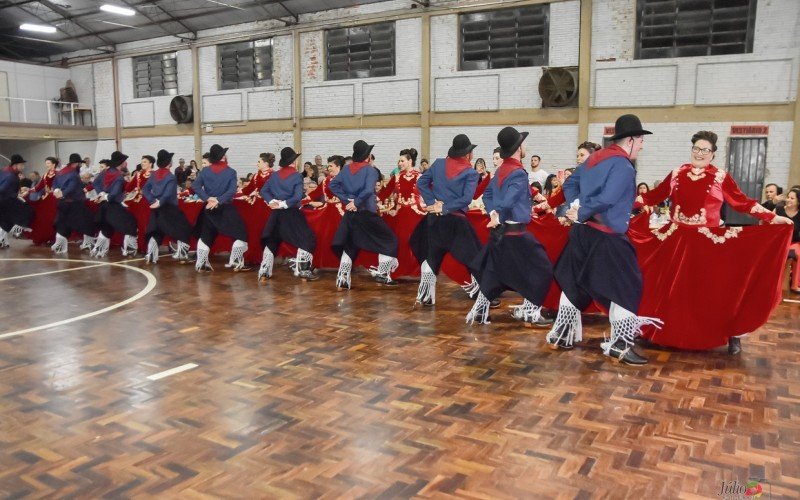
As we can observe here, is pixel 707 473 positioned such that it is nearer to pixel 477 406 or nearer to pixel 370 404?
pixel 477 406

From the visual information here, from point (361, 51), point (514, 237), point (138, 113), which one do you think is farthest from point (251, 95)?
point (514, 237)

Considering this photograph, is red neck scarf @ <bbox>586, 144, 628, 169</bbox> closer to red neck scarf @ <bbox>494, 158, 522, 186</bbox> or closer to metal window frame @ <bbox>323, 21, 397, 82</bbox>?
red neck scarf @ <bbox>494, 158, 522, 186</bbox>

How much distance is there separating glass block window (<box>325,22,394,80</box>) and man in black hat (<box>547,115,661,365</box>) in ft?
37.2

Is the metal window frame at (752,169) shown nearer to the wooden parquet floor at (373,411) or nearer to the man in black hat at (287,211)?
the wooden parquet floor at (373,411)

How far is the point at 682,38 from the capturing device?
478 inches

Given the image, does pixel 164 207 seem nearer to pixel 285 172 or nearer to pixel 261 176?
pixel 261 176

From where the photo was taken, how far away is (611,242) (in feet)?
15.0

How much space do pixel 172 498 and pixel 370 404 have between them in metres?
1.36

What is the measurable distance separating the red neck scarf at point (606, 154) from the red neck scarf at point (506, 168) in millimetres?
787

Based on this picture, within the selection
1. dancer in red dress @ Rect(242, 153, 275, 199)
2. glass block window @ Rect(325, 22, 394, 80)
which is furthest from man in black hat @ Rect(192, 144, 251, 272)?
glass block window @ Rect(325, 22, 394, 80)

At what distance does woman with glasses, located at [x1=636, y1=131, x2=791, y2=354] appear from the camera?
4734 mm

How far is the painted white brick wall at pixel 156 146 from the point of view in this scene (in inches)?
746

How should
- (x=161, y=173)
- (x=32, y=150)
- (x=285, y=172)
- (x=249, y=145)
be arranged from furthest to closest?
(x=32, y=150)
(x=249, y=145)
(x=161, y=173)
(x=285, y=172)

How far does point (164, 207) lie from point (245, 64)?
372 inches
